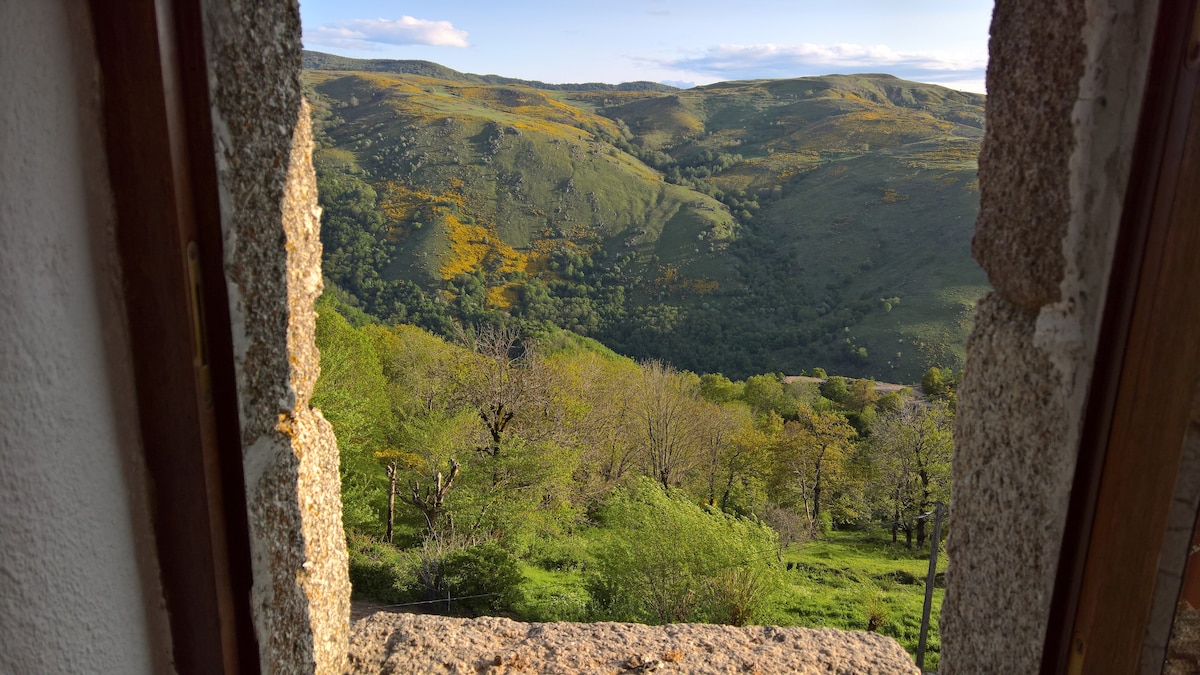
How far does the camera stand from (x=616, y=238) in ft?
269

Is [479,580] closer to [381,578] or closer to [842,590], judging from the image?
[381,578]

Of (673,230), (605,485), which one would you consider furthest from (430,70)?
(605,485)

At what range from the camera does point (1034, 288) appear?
1285 mm

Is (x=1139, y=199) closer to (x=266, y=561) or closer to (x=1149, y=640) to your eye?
(x=1149, y=640)

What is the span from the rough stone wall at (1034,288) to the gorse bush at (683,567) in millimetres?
13561

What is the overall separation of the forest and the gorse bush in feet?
0.15

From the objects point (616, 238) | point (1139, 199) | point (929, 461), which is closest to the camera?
point (1139, 199)

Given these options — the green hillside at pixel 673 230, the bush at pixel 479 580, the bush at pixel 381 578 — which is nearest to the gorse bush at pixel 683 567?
the bush at pixel 479 580

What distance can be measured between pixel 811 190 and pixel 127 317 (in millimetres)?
92928

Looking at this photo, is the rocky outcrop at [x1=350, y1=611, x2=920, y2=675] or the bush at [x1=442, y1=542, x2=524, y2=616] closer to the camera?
the rocky outcrop at [x1=350, y1=611, x2=920, y2=675]

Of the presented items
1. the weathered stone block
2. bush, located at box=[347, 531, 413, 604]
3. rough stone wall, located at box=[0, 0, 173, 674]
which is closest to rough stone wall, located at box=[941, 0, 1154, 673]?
the weathered stone block

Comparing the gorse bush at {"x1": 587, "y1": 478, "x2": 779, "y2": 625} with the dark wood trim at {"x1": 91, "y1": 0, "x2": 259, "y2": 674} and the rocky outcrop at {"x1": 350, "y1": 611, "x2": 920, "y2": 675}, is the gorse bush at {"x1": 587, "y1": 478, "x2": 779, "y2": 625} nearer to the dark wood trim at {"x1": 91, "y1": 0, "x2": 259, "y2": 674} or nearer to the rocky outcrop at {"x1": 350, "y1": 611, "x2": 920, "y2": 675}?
the rocky outcrop at {"x1": 350, "y1": 611, "x2": 920, "y2": 675}

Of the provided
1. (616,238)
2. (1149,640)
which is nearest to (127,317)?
(1149,640)

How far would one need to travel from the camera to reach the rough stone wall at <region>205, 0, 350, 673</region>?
147cm
